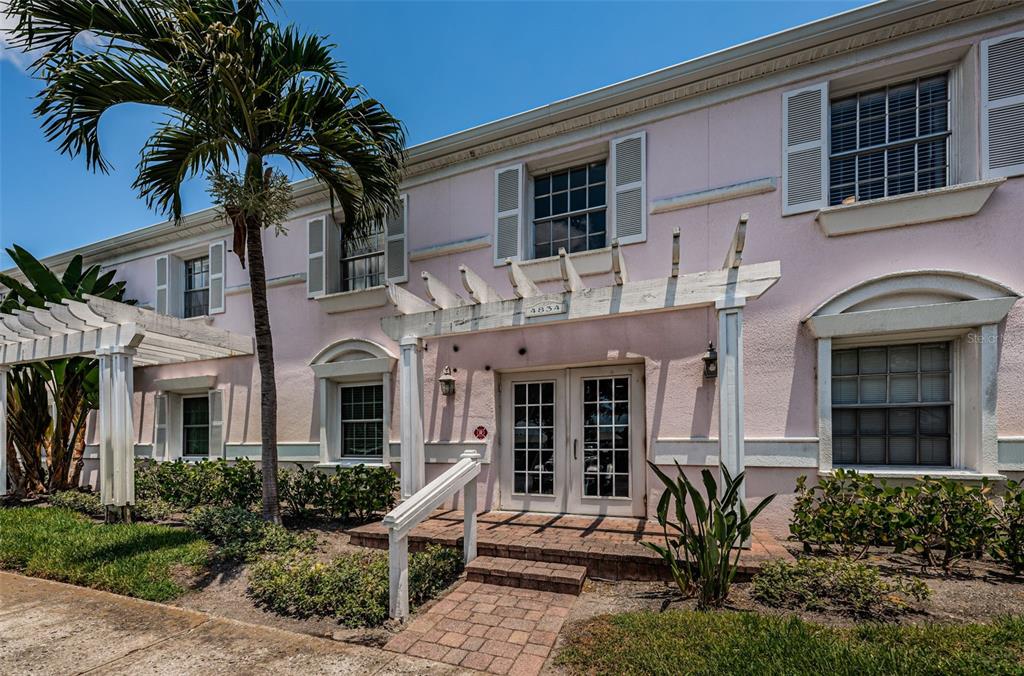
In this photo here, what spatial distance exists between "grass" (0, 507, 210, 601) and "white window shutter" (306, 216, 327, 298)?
409 centimetres

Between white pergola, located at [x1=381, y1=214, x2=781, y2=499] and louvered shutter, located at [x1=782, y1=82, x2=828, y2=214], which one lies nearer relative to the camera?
white pergola, located at [x1=381, y1=214, x2=781, y2=499]

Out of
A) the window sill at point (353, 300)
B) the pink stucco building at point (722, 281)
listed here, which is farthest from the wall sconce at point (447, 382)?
the window sill at point (353, 300)

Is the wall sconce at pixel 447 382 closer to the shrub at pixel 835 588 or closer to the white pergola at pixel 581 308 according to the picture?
the white pergola at pixel 581 308

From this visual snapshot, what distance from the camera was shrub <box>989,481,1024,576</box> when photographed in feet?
14.7

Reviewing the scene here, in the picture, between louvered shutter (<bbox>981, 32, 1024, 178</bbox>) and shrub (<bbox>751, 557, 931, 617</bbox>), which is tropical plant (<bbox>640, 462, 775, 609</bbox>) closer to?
shrub (<bbox>751, 557, 931, 617</bbox>)

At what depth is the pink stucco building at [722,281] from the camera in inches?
203

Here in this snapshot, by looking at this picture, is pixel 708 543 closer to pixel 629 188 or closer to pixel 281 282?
pixel 629 188

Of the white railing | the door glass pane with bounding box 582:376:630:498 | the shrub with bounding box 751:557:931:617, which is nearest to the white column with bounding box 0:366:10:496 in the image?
the white railing

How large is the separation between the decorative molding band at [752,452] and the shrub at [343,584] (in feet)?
8.97

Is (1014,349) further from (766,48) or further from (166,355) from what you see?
(166,355)

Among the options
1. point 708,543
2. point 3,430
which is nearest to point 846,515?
point 708,543

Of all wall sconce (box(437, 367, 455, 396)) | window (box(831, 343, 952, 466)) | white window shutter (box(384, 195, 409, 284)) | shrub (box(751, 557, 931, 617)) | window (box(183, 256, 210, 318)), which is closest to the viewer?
shrub (box(751, 557, 931, 617))

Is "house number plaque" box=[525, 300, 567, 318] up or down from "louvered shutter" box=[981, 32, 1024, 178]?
down

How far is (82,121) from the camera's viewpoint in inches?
232
